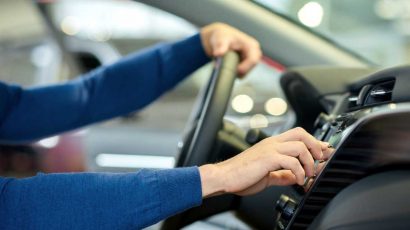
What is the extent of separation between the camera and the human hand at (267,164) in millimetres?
787

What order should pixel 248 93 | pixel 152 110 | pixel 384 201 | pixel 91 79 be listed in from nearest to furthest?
1. pixel 384 201
2. pixel 91 79
3. pixel 248 93
4. pixel 152 110

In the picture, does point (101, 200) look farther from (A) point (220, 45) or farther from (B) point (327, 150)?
(A) point (220, 45)

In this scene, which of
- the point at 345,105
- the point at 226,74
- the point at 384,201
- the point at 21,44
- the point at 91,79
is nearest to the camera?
the point at 384,201

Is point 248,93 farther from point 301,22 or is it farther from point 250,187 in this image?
point 250,187

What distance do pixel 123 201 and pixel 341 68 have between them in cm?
65

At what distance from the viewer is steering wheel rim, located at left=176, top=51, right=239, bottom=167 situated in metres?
1.17

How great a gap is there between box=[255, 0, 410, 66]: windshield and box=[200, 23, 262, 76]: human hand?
0.43 ft

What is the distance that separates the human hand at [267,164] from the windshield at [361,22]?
35 cm

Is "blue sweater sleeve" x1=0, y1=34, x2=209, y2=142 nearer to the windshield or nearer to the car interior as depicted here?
the car interior

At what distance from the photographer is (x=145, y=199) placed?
0.80 metres

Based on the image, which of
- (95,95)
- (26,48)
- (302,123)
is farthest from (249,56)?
(26,48)

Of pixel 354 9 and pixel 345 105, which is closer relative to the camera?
pixel 345 105

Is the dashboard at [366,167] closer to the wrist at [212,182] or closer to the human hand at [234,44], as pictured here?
the wrist at [212,182]

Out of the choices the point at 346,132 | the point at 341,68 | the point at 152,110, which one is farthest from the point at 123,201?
the point at 152,110
